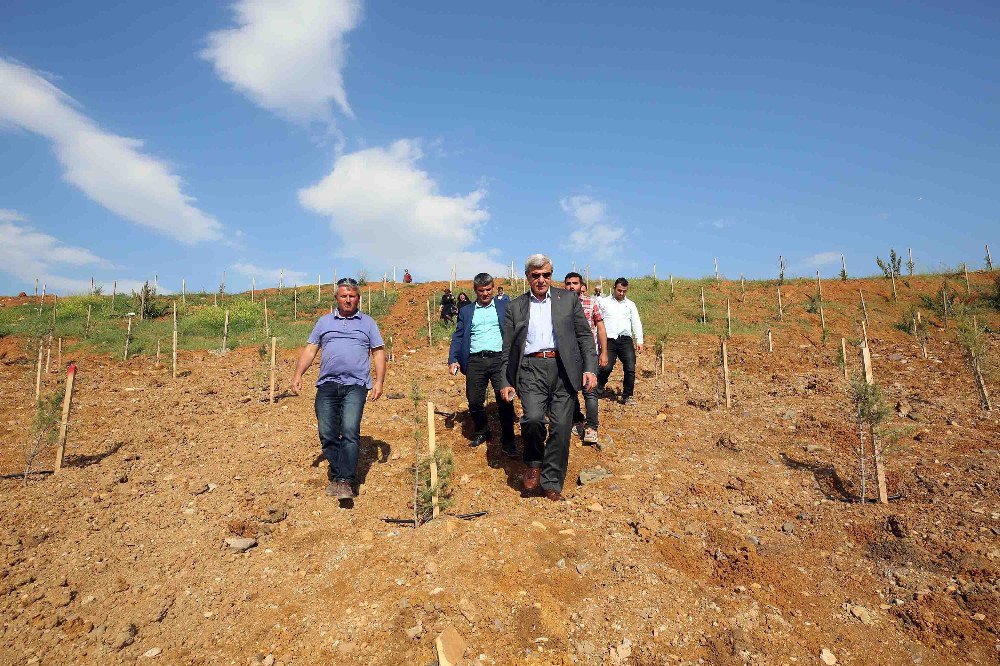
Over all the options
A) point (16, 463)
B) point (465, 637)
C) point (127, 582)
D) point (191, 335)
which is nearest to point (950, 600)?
point (465, 637)

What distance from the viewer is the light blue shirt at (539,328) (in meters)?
4.14

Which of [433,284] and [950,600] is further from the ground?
[433,284]

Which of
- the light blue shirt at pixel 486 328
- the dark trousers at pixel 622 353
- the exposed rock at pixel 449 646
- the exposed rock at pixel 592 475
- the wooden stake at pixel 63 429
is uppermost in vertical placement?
Answer: the light blue shirt at pixel 486 328

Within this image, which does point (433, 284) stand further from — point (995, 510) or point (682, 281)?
point (995, 510)

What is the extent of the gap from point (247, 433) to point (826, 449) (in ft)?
22.4

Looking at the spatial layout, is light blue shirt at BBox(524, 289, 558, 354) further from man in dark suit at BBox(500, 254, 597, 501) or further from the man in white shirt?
the man in white shirt

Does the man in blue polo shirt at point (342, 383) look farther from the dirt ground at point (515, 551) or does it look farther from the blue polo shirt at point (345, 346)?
the dirt ground at point (515, 551)

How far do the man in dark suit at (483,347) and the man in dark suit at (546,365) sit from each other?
837 mm

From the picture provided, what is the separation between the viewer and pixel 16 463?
Result: 5277mm

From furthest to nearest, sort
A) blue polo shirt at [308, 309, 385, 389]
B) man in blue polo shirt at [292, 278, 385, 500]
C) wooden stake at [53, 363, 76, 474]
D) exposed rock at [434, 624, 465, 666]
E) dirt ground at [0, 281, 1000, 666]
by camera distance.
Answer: wooden stake at [53, 363, 76, 474], blue polo shirt at [308, 309, 385, 389], man in blue polo shirt at [292, 278, 385, 500], dirt ground at [0, 281, 1000, 666], exposed rock at [434, 624, 465, 666]

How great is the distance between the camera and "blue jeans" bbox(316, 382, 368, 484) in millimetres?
4273

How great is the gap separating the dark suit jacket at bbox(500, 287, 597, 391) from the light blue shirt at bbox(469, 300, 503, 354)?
933 mm

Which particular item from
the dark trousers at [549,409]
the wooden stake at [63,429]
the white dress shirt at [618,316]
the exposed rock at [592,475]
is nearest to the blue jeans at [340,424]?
the dark trousers at [549,409]

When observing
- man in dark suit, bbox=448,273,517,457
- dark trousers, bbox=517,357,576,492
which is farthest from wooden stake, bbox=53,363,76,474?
dark trousers, bbox=517,357,576,492
